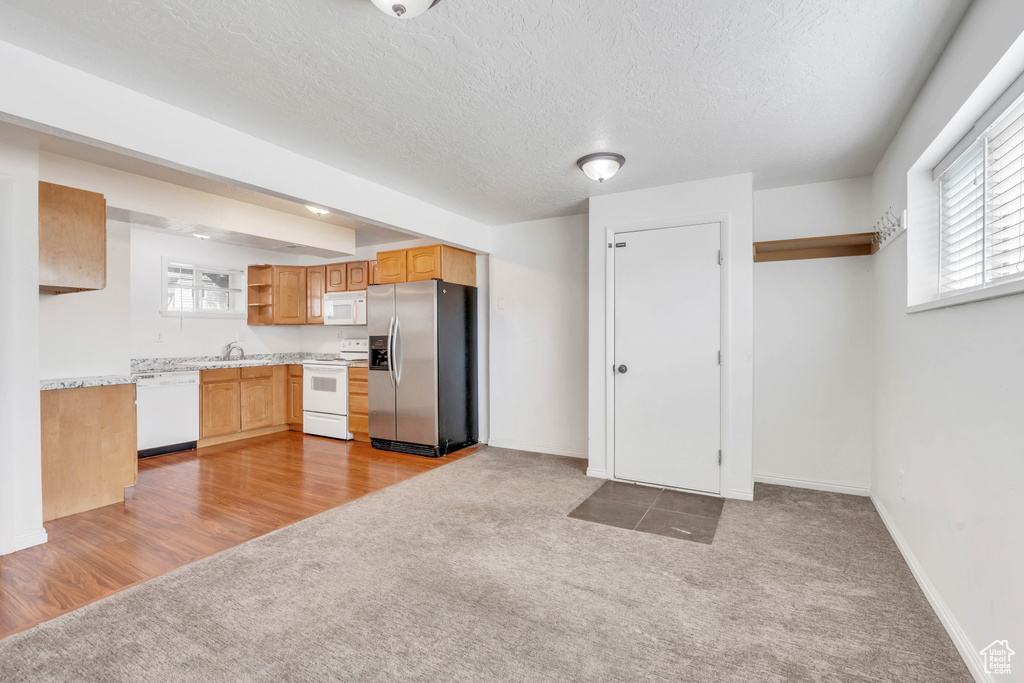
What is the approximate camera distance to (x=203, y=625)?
6.40 ft

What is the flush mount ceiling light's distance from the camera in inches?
60.5

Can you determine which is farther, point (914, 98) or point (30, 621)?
point (914, 98)

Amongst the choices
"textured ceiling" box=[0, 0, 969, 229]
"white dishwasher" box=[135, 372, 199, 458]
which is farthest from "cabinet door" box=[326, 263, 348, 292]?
"textured ceiling" box=[0, 0, 969, 229]

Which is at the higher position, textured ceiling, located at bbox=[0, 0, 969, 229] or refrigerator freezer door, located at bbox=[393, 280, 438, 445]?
textured ceiling, located at bbox=[0, 0, 969, 229]

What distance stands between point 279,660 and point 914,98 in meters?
3.77

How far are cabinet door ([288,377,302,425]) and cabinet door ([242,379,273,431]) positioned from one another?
0.22m

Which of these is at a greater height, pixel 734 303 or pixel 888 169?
pixel 888 169

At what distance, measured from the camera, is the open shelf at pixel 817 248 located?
3.25m

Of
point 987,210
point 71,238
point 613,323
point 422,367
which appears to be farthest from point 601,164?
point 71,238

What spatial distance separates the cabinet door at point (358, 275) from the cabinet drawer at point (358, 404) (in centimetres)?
135

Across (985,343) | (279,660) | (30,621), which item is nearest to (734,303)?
(985,343)

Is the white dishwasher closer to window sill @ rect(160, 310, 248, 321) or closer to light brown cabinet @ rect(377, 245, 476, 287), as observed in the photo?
window sill @ rect(160, 310, 248, 321)

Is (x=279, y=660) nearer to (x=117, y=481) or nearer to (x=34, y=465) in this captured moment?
(x=34, y=465)

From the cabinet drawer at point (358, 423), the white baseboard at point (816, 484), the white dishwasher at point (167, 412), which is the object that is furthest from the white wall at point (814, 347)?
the white dishwasher at point (167, 412)
